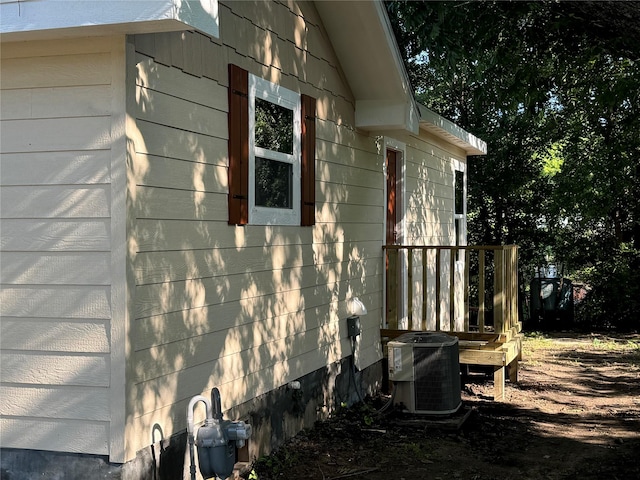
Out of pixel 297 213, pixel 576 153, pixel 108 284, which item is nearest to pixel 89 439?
pixel 108 284

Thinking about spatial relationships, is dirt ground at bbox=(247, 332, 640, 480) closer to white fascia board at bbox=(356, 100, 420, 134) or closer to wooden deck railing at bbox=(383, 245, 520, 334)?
wooden deck railing at bbox=(383, 245, 520, 334)

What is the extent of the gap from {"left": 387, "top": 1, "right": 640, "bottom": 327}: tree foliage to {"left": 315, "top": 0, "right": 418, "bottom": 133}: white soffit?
33.6 inches

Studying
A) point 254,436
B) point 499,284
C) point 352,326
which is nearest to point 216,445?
point 254,436

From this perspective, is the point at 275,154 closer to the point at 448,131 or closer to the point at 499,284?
the point at 499,284

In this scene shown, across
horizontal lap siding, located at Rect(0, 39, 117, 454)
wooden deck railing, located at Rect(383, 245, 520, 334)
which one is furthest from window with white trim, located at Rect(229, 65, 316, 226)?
wooden deck railing, located at Rect(383, 245, 520, 334)

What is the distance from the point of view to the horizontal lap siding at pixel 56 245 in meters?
4.27

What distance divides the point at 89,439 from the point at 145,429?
333 mm

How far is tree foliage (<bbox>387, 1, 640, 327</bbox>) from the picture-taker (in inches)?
334

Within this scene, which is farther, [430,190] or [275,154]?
[430,190]

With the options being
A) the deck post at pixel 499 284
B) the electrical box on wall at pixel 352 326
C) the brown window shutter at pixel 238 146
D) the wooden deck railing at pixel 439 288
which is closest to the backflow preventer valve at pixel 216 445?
the brown window shutter at pixel 238 146

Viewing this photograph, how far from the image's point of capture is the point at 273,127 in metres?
6.20

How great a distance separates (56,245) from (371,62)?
13.7 feet

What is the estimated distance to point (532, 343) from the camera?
523 inches

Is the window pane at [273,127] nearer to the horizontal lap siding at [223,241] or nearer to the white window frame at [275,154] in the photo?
the white window frame at [275,154]
